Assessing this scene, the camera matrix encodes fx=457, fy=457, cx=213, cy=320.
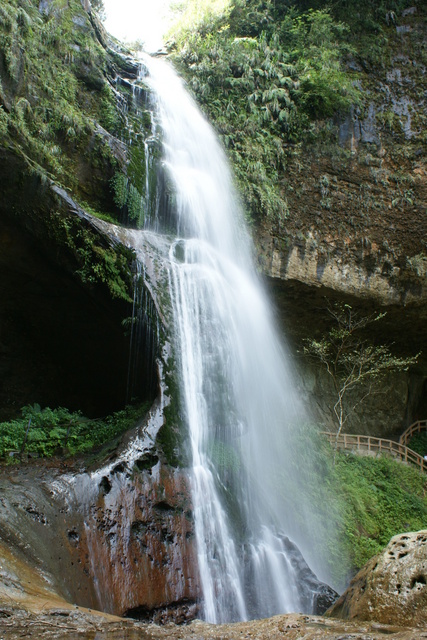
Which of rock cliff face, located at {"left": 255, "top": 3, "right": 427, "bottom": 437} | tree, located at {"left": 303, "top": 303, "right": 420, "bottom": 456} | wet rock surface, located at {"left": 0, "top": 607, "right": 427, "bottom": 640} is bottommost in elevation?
wet rock surface, located at {"left": 0, "top": 607, "right": 427, "bottom": 640}

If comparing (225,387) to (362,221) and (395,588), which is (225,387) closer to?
(395,588)

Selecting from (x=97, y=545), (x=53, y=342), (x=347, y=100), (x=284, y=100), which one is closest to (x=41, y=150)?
(x=53, y=342)

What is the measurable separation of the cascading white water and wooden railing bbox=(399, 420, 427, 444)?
19.1ft

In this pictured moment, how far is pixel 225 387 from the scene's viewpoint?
32.1 ft

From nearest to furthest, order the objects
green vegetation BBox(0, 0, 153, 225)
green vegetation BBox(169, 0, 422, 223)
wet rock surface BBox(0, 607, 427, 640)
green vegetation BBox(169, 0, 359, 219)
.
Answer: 1. wet rock surface BBox(0, 607, 427, 640)
2. green vegetation BBox(0, 0, 153, 225)
3. green vegetation BBox(169, 0, 359, 219)
4. green vegetation BBox(169, 0, 422, 223)

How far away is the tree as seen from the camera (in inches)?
611

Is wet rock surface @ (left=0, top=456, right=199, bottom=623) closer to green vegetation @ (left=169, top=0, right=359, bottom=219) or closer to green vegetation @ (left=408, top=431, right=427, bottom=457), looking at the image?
green vegetation @ (left=169, top=0, right=359, bottom=219)

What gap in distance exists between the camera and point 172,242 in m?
11.4

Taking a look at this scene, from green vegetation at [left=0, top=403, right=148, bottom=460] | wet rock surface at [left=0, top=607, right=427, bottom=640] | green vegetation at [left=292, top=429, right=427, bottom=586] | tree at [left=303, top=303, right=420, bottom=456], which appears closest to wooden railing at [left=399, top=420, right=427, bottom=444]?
tree at [left=303, top=303, right=420, bottom=456]

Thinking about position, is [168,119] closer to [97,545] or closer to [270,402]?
[270,402]

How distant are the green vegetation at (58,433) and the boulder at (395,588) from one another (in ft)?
16.8

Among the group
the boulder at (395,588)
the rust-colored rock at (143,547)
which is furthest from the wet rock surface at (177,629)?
the rust-colored rock at (143,547)


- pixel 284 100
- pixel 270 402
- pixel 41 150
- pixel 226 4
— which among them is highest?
pixel 226 4

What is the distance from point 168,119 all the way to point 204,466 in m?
11.5
